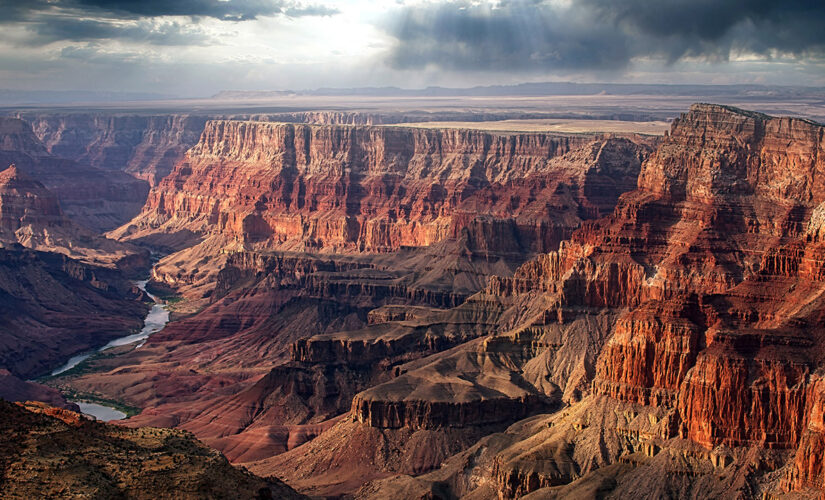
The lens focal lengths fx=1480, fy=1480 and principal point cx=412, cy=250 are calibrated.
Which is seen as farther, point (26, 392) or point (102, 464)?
point (26, 392)

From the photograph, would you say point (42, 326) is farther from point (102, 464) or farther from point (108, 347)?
point (102, 464)

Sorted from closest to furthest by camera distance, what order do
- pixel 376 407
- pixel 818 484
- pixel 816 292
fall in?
pixel 818 484, pixel 816 292, pixel 376 407

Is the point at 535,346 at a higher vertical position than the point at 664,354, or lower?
lower

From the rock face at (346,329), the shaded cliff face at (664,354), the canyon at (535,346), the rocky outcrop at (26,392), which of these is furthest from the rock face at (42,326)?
the shaded cliff face at (664,354)

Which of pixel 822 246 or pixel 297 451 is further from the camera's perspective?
pixel 297 451

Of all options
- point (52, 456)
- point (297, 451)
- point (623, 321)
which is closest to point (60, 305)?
point (297, 451)

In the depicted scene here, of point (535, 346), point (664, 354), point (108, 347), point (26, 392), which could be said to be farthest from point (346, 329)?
point (664, 354)

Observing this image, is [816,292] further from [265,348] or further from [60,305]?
[60,305]
